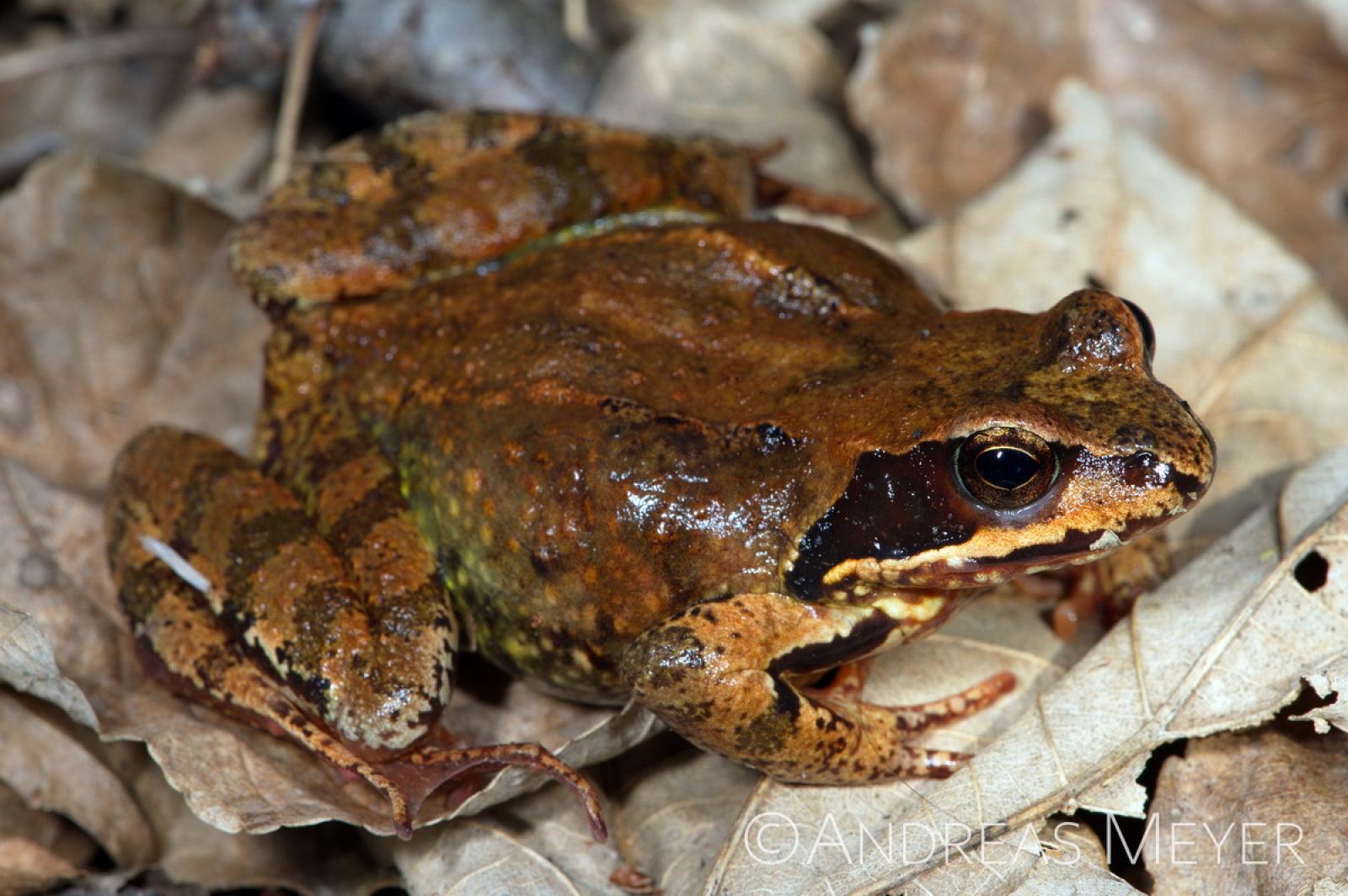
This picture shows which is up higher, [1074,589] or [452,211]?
[452,211]

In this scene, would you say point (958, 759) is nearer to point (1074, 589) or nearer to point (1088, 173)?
point (1074, 589)

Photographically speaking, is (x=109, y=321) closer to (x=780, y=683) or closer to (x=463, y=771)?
(x=463, y=771)

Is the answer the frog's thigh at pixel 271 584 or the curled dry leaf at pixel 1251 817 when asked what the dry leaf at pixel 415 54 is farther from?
the curled dry leaf at pixel 1251 817

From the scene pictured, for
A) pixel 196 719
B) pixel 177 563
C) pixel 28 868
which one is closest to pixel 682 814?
pixel 196 719

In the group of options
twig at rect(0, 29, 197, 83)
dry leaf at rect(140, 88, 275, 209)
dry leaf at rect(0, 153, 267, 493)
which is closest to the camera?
dry leaf at rect(0, 153, 267, 493)

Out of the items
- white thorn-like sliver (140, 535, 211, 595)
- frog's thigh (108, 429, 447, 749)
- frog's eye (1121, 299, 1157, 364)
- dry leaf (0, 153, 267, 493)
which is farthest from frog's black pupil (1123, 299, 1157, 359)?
dry leaf (0, 153, 267, 493)

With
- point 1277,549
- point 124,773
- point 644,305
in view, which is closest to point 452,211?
point 644,305

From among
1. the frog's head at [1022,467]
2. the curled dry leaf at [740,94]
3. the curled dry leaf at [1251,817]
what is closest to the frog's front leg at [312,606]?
the frog's head at [1022,467]

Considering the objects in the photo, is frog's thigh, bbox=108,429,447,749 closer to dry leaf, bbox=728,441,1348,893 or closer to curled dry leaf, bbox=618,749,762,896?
curled dry leaf, bbox=618,749,762,896
